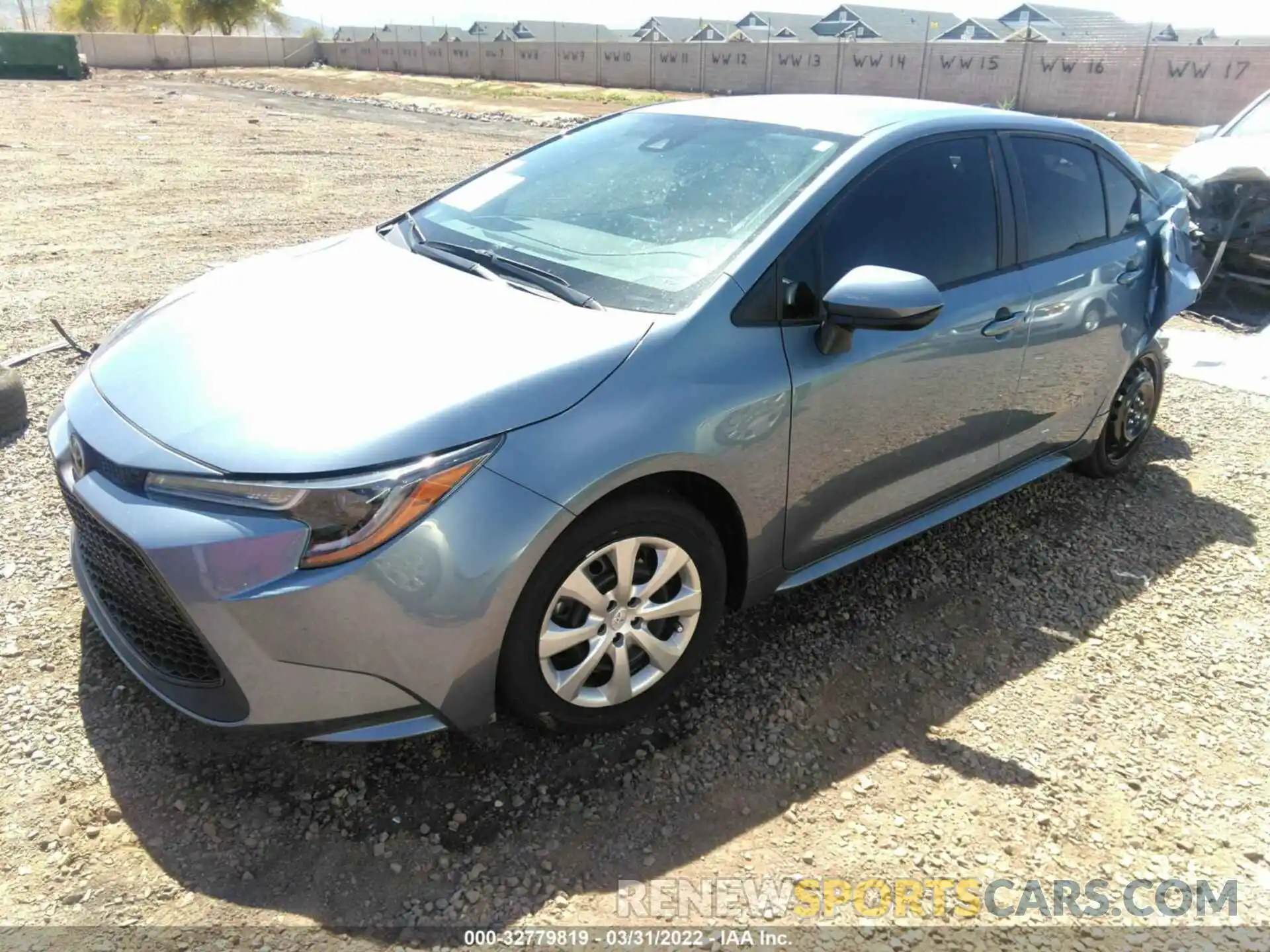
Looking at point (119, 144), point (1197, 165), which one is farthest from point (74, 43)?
point (1197, 165)

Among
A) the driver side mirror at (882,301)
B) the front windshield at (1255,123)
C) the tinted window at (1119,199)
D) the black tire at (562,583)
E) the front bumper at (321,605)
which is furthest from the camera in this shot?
the front windshield at (1255,123)

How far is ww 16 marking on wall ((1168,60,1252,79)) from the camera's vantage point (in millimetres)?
31406

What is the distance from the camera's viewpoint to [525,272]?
9.66ft

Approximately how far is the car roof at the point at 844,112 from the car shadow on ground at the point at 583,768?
1706 mm

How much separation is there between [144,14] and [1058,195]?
3702 inches

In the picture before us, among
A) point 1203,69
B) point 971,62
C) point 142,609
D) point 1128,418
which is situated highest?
point 971,62

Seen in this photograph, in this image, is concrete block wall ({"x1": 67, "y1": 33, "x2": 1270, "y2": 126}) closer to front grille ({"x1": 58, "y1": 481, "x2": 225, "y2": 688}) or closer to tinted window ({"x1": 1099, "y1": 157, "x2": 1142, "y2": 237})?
tinted window ({"x1": 1099, "y1": 157, "x2": 1142, "y2": 237})

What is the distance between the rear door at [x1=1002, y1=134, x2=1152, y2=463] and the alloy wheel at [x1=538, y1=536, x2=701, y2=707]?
5.78 feet

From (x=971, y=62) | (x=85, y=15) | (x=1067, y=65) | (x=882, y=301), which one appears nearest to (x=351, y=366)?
(x=882, y=301)

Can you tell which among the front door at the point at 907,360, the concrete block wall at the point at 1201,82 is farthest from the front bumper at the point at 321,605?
the concrete block wall at the point at 1201,82

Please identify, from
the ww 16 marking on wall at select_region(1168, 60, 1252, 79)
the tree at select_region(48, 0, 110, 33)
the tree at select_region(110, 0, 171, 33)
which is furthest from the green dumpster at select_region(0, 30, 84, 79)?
the tree at select_region(48, 0, 110, 33)

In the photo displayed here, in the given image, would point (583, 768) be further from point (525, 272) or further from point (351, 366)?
point (525, 272)

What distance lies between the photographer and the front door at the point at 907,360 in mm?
2908

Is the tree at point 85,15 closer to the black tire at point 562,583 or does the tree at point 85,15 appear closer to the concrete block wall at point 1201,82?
the concrete block wall at point 1201,82
